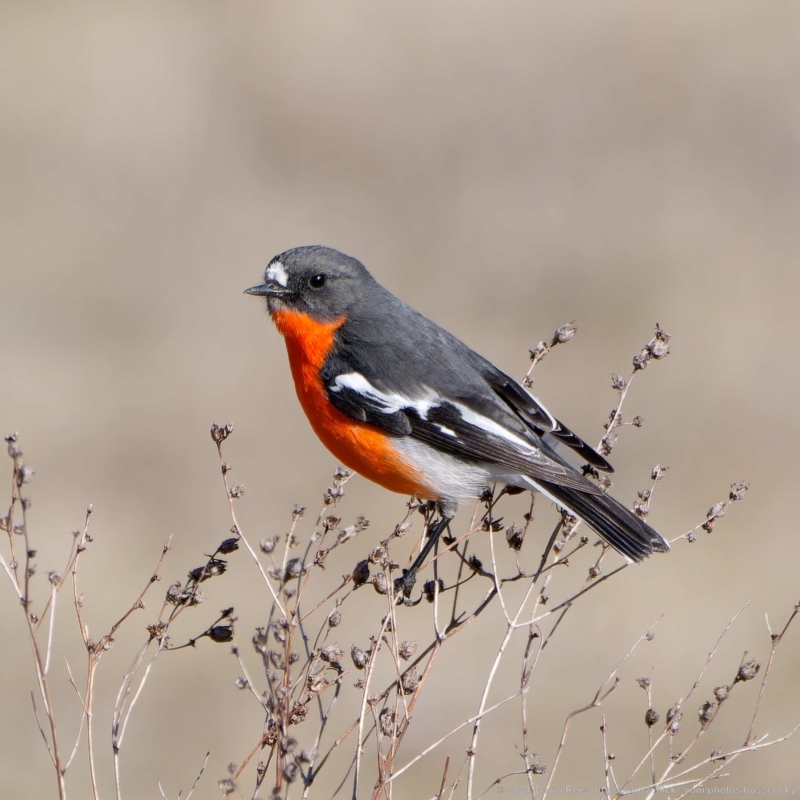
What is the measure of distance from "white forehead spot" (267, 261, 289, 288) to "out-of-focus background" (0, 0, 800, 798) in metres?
3.36

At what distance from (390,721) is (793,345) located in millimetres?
7980

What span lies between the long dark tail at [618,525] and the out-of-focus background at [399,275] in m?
3.35

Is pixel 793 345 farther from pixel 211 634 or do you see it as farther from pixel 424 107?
pixel 211 634

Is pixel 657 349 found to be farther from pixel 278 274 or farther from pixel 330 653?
pixel 278 274

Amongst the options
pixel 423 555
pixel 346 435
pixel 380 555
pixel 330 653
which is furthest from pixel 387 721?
pixel 346 435

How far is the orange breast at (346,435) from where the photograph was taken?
16.7ft

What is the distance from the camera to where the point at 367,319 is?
5.62m

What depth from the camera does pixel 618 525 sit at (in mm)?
4535

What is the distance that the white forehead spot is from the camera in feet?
18.8

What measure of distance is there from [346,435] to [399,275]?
6.77m

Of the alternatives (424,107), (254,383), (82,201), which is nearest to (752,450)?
(254,383)

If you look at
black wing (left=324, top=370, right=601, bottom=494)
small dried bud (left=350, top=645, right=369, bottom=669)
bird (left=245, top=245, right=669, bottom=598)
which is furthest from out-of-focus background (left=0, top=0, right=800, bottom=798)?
small dried bud (left=350, top=645, right=369, bottom=669)

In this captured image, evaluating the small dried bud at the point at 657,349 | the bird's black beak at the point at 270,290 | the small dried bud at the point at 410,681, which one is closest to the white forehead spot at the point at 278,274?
the bird's black beak at the point at 270,290

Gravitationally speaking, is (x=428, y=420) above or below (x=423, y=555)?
above
